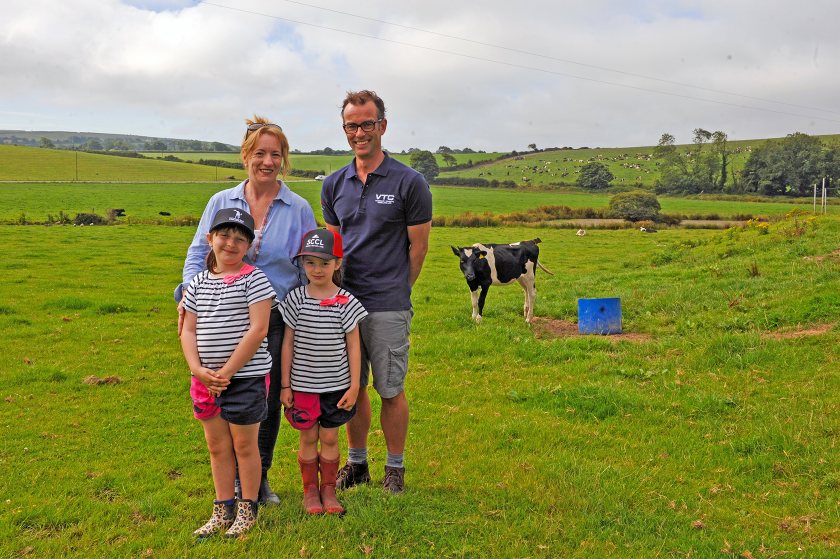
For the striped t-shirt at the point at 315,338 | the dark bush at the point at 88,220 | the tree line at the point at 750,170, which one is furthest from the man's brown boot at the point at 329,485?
the tree line at the point at 750,170

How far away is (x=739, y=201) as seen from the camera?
68438mm

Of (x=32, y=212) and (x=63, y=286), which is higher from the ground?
(x=32, y=212)

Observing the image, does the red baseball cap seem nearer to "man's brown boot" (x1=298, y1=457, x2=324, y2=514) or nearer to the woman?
the woman

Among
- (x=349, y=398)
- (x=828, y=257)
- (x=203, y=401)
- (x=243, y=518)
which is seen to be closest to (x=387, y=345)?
(x=349, y=398)

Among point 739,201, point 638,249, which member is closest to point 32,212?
point 638,249

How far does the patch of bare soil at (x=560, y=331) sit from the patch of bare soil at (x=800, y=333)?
1786mm

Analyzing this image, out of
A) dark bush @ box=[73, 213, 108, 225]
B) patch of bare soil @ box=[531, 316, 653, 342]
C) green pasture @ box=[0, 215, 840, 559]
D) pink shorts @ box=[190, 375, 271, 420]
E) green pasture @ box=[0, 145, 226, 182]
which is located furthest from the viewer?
green pasture @ box=[0, 145, 226, 182]

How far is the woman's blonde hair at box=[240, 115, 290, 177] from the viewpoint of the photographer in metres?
4.36

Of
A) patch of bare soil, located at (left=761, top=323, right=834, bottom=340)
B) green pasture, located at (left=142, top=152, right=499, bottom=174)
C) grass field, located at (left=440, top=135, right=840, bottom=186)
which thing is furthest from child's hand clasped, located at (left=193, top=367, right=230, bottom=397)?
grass field, located at (left=440, top=135, right=840, bottom=186)

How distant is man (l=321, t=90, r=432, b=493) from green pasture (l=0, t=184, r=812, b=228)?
114 ft

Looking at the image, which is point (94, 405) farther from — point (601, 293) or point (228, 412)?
point (601, 293)

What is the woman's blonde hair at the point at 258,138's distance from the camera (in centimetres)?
436

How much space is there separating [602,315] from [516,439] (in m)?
5.17

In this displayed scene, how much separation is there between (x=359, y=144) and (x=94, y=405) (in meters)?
4.99
